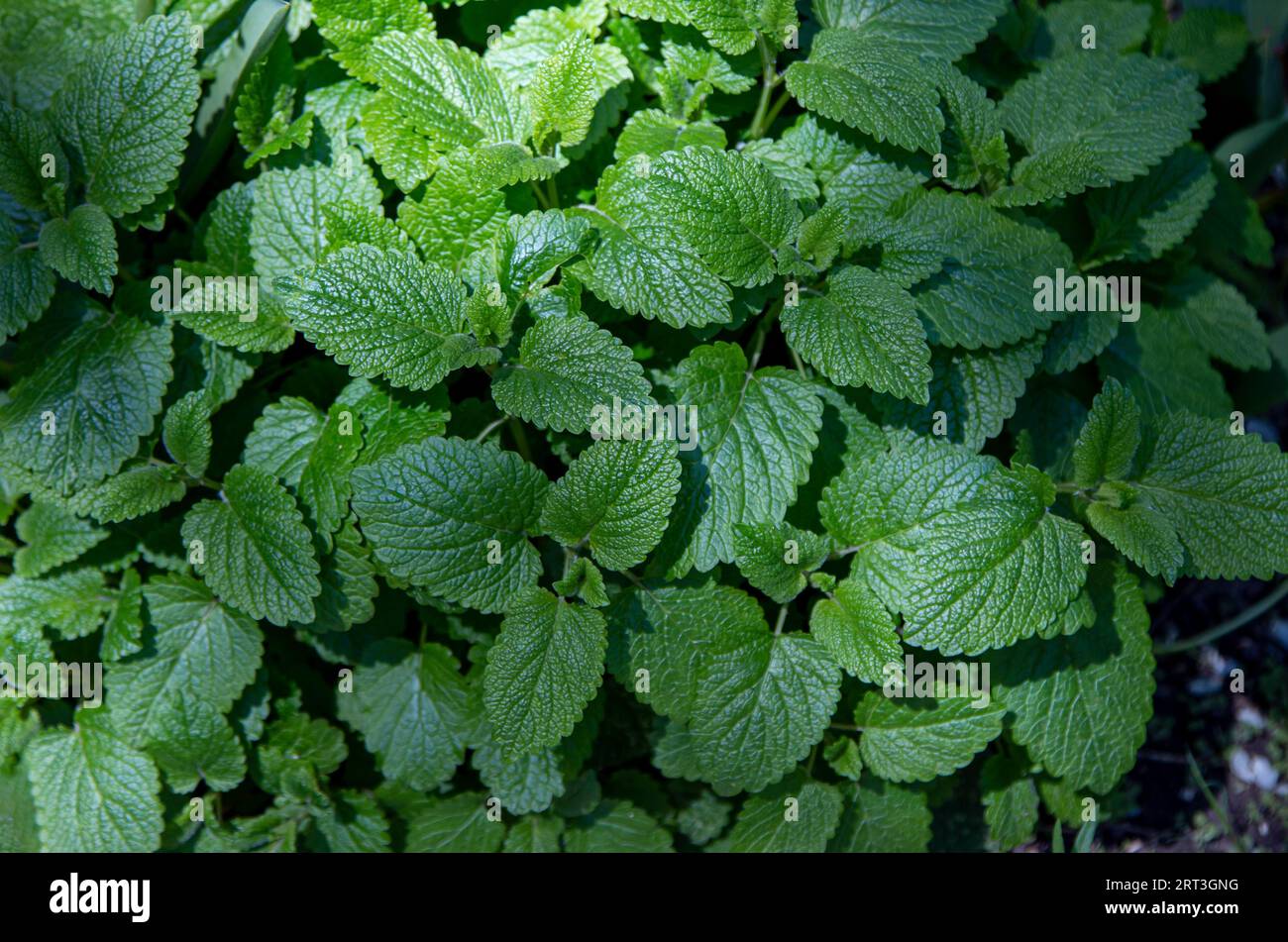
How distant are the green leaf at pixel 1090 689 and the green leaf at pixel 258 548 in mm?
1417

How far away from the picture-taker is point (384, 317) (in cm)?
205

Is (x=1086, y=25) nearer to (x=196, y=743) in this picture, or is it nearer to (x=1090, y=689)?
(x=1090, y=689)

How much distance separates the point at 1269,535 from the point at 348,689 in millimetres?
1944

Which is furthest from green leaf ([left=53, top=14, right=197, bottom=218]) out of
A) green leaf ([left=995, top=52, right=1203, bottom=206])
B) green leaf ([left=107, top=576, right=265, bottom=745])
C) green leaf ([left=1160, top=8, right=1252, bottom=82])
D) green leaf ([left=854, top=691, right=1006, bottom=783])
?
green leaf ([left=1160, top=8, right=1252, bottom=82])

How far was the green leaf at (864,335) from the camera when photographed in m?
2.02

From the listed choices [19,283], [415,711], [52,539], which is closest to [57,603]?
[52,539]

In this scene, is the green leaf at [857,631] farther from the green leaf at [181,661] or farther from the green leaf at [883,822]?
the green leaf at [181,661]

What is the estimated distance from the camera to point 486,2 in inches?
96.4

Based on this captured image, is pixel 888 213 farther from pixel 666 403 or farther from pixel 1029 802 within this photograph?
pixel 1029 802

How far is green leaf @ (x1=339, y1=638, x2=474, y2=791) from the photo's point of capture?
2320 mm

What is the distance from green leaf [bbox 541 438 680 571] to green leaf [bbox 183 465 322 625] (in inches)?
19.2

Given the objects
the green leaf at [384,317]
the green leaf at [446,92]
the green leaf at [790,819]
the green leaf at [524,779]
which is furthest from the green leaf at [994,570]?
the green leaf at [446,92]

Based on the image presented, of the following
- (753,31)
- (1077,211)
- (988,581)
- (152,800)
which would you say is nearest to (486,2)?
(753,31)

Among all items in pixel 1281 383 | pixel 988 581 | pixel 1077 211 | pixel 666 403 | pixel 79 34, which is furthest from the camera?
pixel 1281 383
